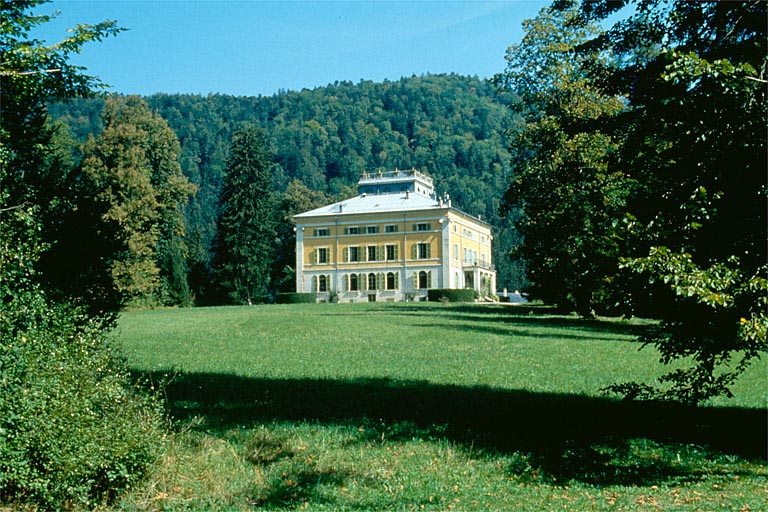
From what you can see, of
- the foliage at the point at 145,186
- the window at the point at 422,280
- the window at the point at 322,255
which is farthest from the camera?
the window at the point at 322,255

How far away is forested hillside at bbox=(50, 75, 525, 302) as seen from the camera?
391 feet

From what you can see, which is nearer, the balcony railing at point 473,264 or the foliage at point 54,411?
the foliage at point 54,411

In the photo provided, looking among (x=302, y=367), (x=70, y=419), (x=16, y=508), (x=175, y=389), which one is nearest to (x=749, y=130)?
(x=70, y=419)

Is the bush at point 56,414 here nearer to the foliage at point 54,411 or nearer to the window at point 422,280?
the foliage at point 54,411

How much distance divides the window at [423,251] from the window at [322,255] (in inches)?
346

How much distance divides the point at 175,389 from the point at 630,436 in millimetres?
6936

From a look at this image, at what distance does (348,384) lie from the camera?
12219mm

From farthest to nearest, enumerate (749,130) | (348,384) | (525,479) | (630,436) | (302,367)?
(302,367), (348,384), (630,436), (525,479), (749,130)

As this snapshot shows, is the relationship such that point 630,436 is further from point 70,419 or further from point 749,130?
point 70,419

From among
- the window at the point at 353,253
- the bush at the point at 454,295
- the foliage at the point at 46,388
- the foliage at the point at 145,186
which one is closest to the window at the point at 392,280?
the window at the point at 353,253

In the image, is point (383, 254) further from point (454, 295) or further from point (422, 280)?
point (454, 295)

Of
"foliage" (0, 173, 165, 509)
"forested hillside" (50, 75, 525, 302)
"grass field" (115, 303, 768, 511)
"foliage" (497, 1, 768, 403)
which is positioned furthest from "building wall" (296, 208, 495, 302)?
"foliage" (0, 173, 165, 509)

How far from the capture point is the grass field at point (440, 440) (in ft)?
22.8

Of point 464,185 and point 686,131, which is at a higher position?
point 464,185
